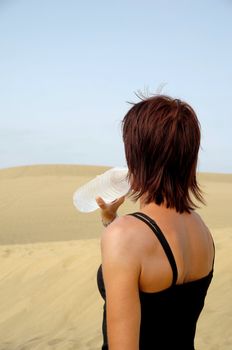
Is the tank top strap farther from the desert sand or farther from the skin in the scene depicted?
the desert sand

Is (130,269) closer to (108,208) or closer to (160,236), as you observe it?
(160,236)

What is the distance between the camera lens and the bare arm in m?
1.65

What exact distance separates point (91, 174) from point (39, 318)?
25.9 m

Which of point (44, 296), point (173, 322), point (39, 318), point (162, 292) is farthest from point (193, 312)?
point (44, 296)

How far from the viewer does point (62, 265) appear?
8.54 m

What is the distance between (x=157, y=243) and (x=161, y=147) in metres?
0.33

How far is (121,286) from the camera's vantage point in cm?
166

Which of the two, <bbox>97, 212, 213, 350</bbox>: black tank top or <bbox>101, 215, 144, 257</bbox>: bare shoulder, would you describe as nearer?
<bbox>101, 215, 144, 257</bbox>: bare shoulder

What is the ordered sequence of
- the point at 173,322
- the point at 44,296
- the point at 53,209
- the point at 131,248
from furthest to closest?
the point at 53,209 → the point at 44,296 → the point at 173,322 → the point at 131,248

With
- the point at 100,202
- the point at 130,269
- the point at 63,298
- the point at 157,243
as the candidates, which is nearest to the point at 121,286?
the point at 130,269

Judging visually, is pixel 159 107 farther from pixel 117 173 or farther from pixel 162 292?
pixel 162 292

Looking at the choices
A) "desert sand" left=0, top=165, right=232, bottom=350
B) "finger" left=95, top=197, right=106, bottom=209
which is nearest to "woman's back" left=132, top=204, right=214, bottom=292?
"finger" left=95, top=197, right=106, bottom=209

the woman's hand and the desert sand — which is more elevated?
the woman's hand

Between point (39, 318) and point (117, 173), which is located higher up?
point (117, 173)
